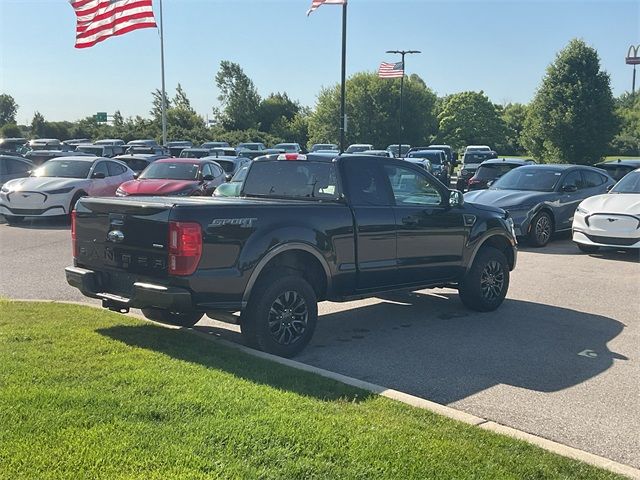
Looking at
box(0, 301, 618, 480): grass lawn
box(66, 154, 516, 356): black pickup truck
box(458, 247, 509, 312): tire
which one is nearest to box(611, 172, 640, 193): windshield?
box(458, 247, 509, 312): tire

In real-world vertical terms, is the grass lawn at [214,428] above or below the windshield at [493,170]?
below

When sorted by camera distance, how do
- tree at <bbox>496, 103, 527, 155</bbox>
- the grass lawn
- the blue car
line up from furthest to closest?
tree at <bbox>496, 103, 527, 155</bbox> → the blue car → the grass lawn

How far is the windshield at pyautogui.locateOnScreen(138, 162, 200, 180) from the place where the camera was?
16.8 m

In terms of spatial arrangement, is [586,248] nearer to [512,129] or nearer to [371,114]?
[371,114]

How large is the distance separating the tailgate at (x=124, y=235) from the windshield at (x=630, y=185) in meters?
10.3

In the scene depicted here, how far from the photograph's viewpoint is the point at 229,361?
18.2ft

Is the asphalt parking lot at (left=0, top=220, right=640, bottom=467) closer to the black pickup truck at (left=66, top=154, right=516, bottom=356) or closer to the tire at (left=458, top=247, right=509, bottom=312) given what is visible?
the tire at (left=458, top=247, right=509, bottom=312)

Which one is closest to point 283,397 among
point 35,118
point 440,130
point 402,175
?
point 402,175

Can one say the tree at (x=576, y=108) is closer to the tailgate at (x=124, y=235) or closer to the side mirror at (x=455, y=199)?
the side mirror at (x=455, y=199)

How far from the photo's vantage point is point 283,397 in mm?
4656

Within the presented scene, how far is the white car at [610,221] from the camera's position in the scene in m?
11.9

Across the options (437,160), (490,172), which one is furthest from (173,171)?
(437,160)

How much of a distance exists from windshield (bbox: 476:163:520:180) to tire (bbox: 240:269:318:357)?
15.0 m

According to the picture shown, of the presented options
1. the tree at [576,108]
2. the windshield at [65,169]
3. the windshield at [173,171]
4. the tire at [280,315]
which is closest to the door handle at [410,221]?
the tire at [280,315]
